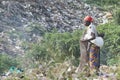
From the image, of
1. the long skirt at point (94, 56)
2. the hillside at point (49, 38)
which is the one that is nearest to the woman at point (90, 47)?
the long skirt at point (94, 56)

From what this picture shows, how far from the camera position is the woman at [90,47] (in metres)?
7.41

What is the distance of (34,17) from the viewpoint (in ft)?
45.4

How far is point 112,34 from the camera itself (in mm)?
10852

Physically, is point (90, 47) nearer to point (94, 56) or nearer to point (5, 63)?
point (94, 56)

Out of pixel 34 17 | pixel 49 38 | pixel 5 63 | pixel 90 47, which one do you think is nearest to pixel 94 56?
pixel 90 47

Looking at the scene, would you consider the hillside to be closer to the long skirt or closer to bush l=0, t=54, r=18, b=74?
bush l=0, t=54, r=18, b=74

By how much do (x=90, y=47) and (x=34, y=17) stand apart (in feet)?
21.1

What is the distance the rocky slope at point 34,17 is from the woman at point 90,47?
11.5ft

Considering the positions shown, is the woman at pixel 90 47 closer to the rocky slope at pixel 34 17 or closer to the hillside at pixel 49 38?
the hillside at pixel 49 38

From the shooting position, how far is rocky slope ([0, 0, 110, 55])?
11695mm

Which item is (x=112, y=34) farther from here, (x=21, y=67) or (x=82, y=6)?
(x=82, y=6)

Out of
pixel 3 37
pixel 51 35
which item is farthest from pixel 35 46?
pixel 3 37

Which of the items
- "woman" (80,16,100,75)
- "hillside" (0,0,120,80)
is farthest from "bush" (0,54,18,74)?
"woman" (80,16,100,75)

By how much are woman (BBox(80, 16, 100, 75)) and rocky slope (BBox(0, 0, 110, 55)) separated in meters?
3.49
